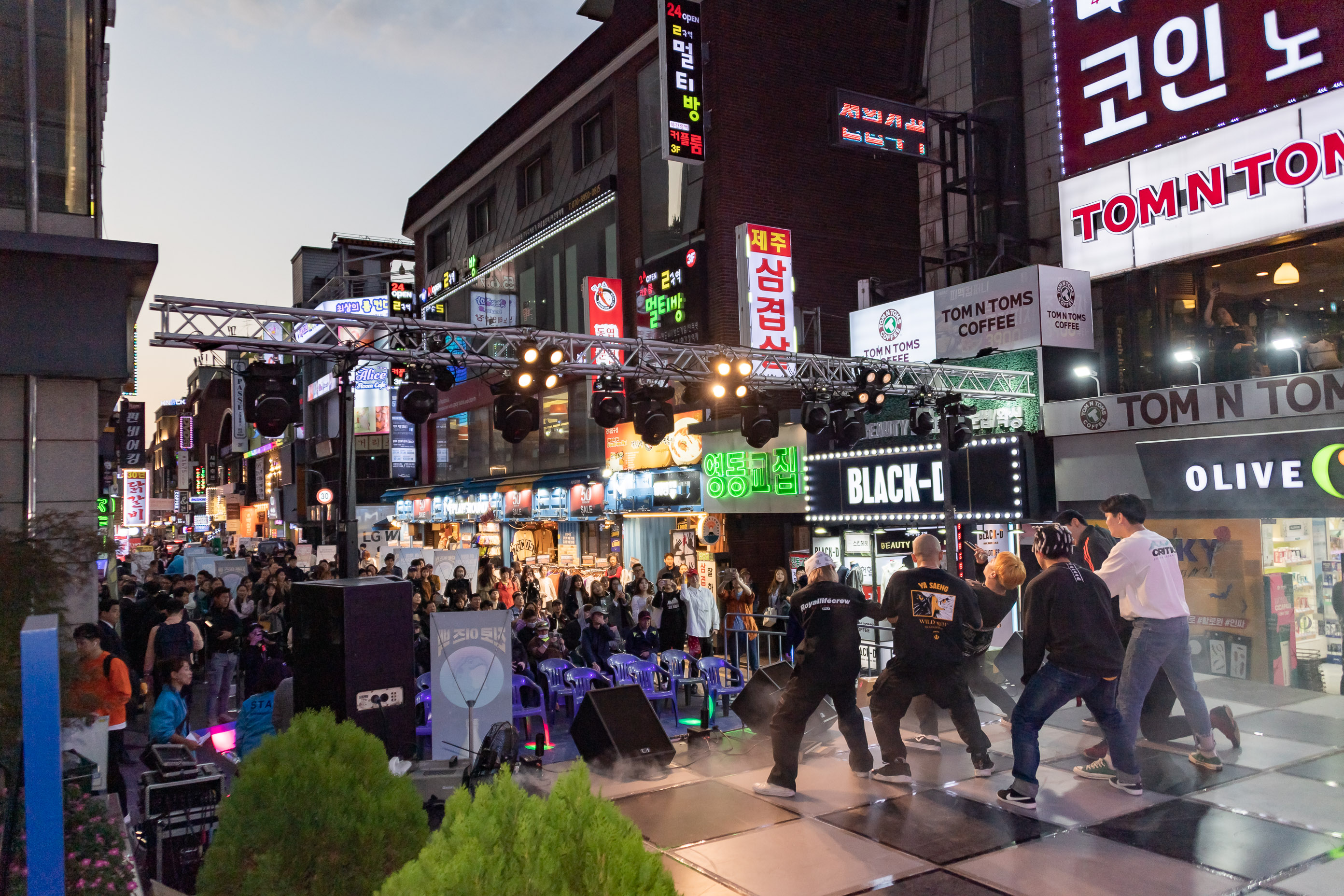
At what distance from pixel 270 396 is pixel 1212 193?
14466 millimetres

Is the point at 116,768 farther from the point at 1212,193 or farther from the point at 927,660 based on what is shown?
the point at 1212,193

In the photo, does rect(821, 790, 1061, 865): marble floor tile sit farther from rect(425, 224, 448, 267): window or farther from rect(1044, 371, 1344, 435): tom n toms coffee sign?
rect(425, 224, 448, 267): window

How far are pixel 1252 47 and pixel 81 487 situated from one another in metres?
17.2

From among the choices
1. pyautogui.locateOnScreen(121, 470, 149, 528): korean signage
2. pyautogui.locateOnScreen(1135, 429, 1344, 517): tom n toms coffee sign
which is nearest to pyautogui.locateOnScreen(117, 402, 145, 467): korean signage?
pyautogui.locateOnScreen(121, 470, 149, 528): korean signage

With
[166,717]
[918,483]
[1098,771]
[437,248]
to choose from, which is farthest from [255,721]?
[437,248]

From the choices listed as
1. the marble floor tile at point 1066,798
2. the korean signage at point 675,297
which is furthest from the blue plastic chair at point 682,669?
the korean signage at point 675,297

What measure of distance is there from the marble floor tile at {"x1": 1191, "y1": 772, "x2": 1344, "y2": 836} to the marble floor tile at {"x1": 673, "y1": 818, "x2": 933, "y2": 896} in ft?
8.25

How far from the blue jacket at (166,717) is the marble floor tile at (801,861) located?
17.4ft

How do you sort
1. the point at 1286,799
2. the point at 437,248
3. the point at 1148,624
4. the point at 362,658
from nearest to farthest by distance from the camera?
the point at 1286,799, the point at 1148,624, the point at 362,658, the point at 437,248

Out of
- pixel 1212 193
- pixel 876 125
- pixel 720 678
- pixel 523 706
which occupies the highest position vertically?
pixel 876 125

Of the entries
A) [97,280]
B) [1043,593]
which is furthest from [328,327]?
[1043,593]

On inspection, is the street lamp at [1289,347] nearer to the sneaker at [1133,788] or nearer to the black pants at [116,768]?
the sneaker at [1133,788]

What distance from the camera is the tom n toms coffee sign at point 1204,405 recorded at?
1223cm

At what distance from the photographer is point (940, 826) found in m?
6.40
